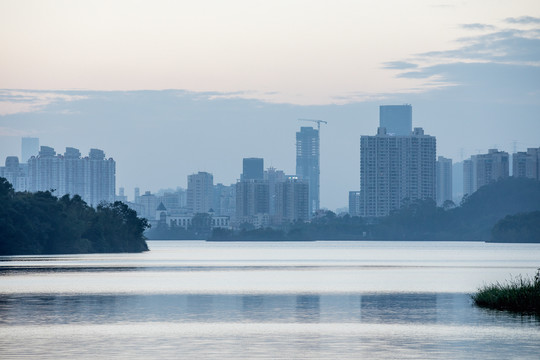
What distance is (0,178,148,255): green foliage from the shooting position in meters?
145

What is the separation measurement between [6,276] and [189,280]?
13352mm

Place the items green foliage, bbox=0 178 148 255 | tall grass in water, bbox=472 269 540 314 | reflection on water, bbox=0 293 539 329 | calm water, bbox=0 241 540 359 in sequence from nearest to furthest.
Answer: calm water, bbox=0 241 540 359
reflection on water, bbox=0 293 539 329
tall grass in water, bbox=472 269 540 314
green foliage, bbox=0 178 148 255

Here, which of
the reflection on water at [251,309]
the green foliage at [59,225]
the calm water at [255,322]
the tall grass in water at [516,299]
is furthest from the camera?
the green foliage at [59,225]

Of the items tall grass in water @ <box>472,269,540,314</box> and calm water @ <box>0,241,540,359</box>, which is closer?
calm water @ <box>0,241,540,359</box>

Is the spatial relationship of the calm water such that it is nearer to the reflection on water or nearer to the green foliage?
the reflection on water

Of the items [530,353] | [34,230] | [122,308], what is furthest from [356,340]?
[34,230]

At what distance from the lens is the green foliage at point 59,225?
145000 millimetres

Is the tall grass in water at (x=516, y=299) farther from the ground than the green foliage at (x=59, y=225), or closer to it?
closer to it

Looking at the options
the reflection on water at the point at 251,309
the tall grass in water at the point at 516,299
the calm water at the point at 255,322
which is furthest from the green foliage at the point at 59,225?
the tall grass in water at the point at 516,299

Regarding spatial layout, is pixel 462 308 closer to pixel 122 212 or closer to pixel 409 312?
pixel 409 312

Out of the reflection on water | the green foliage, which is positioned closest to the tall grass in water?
the reflection on water

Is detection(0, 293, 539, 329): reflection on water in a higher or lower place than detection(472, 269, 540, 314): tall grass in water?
lower

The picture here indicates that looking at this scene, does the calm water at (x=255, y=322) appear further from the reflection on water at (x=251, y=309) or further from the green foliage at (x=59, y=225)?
the green foliage at (x=59, y=225)

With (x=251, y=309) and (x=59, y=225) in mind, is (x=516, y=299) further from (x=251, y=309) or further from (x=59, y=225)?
(x=59, y=225)
